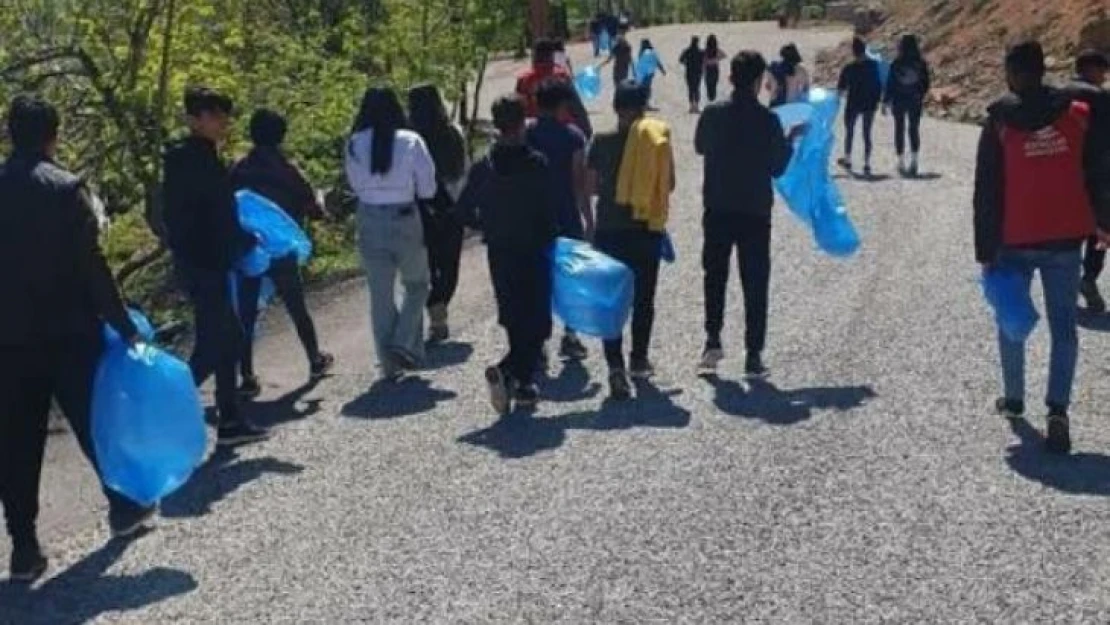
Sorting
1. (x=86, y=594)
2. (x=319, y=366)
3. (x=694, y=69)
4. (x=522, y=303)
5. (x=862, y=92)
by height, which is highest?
(x=522, y=303)

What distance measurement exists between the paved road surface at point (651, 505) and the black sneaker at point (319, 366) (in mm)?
102

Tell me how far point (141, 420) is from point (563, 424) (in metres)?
2.61

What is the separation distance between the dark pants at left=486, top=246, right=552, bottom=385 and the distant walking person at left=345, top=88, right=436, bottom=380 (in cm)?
96

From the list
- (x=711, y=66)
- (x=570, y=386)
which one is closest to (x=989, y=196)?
(x=570, y=386)

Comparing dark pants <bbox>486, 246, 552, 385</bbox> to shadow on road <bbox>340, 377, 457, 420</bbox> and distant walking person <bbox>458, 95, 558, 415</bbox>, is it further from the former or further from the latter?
shadow on road <bbox>340, 377, 457, 420</bbox>

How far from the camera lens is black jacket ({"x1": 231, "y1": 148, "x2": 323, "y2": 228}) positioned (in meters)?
9.94

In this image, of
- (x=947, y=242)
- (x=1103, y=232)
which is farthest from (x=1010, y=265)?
(x=947, y=242)

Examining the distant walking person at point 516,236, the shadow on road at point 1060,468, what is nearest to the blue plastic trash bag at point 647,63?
the distant walking person at point 516,236

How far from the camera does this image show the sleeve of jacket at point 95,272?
666 centimetres

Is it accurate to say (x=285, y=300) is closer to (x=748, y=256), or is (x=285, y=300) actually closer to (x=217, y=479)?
(x=217, y=479)

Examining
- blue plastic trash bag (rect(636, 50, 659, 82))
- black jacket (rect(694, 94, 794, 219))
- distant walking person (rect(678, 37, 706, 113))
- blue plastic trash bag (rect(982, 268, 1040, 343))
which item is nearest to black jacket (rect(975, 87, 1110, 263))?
blue plastic trash bag (rect(982, 268, 1040, 343))

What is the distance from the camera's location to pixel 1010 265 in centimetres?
790

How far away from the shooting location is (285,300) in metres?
10.3

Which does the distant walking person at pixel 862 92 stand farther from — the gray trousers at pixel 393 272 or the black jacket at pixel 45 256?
the black jacket at pixel 45 256
